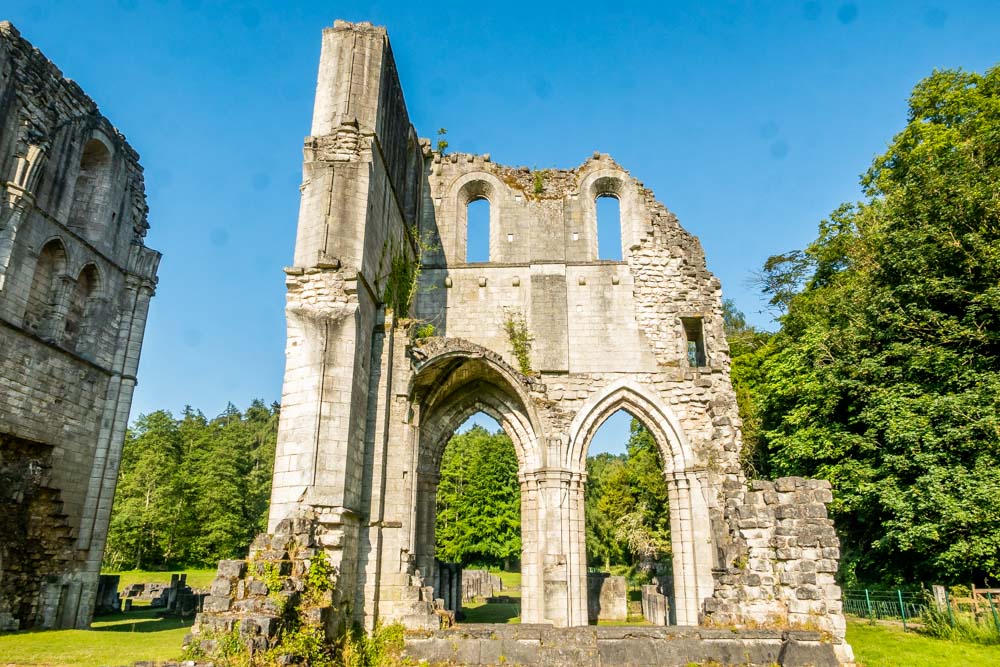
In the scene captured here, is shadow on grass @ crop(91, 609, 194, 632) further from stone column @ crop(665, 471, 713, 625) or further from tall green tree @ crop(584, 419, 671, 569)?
tall green tree @ crop(584, 419, 671, 569)

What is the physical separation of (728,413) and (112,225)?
15.1 meters

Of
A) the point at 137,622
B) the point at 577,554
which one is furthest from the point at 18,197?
the point at 577,554

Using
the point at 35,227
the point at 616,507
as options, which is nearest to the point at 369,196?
the point at 35,227

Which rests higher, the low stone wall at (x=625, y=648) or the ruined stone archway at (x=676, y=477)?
the ruined stone archway at (x=676, y=477)

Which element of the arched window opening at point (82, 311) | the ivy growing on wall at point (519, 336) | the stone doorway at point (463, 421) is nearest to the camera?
the stone doorway at point (463, 421)

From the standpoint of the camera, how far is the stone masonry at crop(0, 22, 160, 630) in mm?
12633

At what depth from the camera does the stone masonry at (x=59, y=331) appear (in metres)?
12.6

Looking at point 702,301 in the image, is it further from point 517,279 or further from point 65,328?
point 65,328

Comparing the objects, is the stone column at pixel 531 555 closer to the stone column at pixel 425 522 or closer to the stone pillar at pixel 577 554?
the stone pillar at pixel 577 554

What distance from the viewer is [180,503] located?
1320 inches

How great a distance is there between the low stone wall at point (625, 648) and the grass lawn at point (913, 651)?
44.7 inches

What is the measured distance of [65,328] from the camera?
14500 mm

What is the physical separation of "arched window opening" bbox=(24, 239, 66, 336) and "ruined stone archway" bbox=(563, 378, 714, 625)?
38.0ft

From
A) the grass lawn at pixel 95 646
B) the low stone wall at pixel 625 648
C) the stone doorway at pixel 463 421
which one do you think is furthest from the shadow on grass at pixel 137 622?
the low stone wall at pixel 625 648
